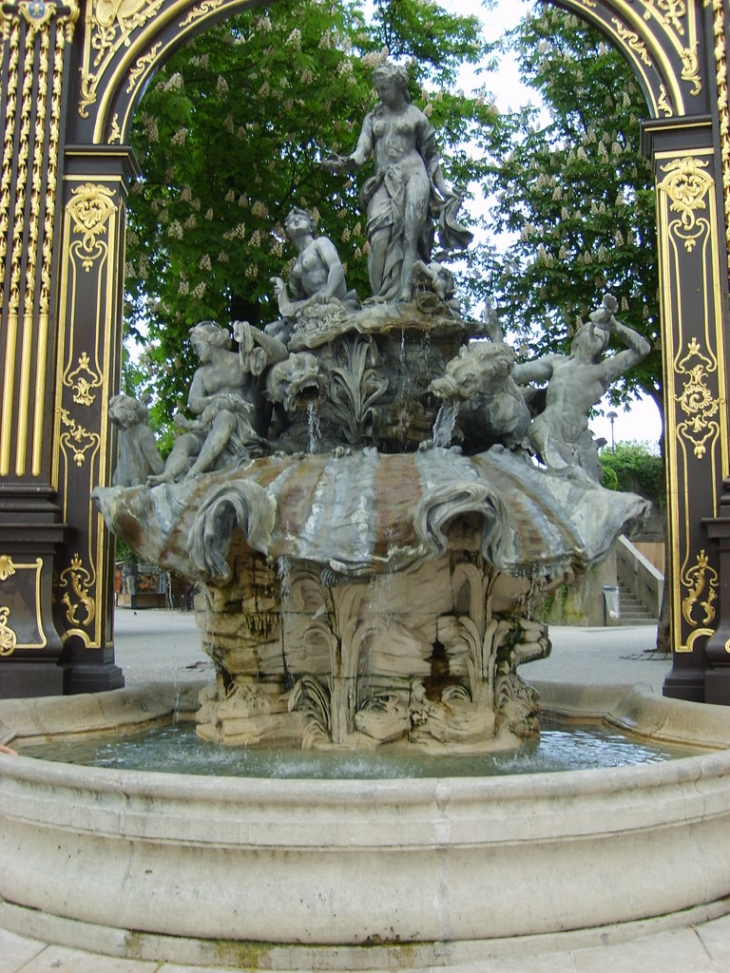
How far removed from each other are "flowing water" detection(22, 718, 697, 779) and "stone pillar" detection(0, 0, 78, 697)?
4.95ft

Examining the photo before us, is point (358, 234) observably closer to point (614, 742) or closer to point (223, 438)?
point (223, 438)

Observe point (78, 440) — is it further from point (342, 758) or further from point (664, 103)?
point (664, 103)

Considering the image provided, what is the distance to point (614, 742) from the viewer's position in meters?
5.63

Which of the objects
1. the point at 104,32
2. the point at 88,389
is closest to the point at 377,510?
the point at 88,389

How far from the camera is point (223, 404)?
6098 mm

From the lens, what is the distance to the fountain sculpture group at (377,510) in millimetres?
4734

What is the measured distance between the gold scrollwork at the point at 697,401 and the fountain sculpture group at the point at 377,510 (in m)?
0.62

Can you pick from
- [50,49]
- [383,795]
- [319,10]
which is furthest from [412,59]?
[383,795]

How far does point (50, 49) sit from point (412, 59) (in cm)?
748

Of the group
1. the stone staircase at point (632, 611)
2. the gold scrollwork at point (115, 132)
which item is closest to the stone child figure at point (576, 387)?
the gold scrollwork at point (115, 132)

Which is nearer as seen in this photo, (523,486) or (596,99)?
(523,486)

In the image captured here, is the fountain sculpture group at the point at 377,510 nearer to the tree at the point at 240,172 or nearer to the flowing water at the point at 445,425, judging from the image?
the flowing water at the point at 445,425

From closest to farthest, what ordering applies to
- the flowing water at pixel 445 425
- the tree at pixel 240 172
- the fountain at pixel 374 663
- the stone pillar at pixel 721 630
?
the fountain at pixel 374 663
the flowing water at pixel 445 425
the stone pillar at pixel 721 630
the tree at pixel 240 172

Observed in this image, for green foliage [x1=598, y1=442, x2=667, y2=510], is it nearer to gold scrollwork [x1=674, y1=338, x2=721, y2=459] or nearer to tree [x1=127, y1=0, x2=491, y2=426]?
tree [x1=127, y1=0, x2=491, y2=426]
